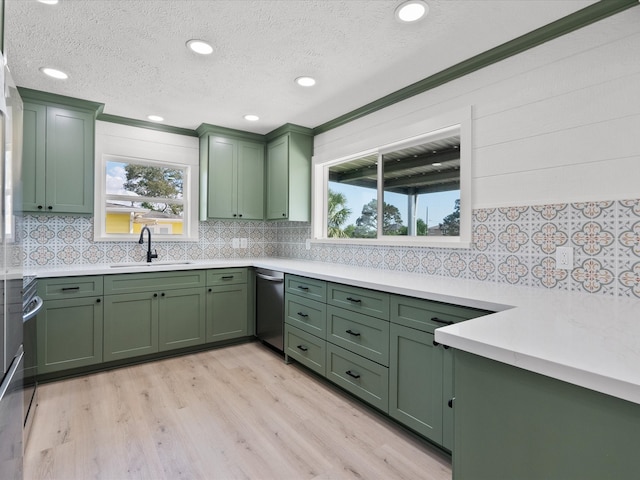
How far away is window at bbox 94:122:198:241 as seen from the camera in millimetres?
3508

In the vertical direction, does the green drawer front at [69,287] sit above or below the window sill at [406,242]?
below

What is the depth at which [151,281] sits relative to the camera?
124 inches

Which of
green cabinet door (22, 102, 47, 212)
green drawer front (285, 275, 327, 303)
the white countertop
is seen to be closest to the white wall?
the white countertop

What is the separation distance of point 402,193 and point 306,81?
1.21 meters

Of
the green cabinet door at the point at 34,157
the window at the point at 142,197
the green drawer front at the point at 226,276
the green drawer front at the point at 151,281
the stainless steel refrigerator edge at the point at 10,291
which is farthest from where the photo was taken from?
the window at the point at 142,197

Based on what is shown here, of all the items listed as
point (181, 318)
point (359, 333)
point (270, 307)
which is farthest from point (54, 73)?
point (359, 333)

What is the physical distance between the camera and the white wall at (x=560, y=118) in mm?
1695

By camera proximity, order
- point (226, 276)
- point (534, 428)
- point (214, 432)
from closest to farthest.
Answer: point (534, 428)
point (214, 432)
point (226, 276)

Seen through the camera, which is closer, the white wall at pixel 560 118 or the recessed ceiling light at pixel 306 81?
the white wall at pixel 560 118

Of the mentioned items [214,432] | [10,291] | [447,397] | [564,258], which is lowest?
[214,432]

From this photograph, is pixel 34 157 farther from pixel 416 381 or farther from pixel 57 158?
pixel 416 381

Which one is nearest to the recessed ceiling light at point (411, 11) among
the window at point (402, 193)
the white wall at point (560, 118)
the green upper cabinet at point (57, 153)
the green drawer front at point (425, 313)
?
the white wall at point (560, 118)

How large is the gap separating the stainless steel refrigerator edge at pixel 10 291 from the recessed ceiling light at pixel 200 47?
3.38 ft

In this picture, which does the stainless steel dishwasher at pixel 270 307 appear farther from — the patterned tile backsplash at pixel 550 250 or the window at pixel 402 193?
the patterned tile backsplash at pixel 550 250
